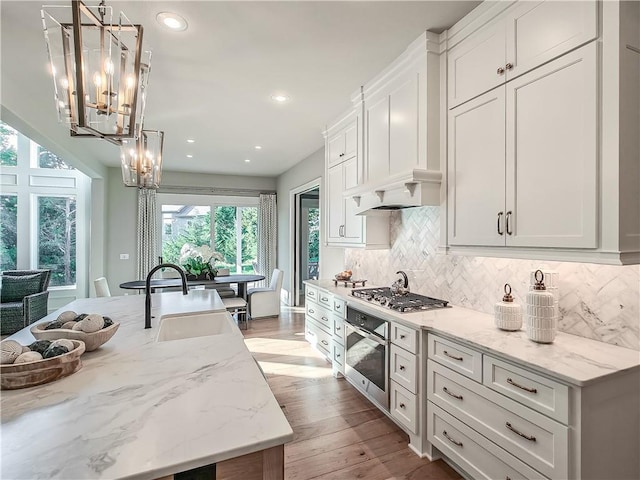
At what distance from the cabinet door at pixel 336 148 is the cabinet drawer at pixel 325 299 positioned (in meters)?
1.60

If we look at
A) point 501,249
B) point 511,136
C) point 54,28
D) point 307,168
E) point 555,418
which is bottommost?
point 555,418

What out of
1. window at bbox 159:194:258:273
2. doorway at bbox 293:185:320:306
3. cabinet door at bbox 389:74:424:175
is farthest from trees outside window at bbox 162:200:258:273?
cabinet door at bbox 389:74:424:175

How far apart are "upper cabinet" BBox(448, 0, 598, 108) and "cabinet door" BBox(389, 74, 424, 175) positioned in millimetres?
288

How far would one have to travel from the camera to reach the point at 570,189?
1.51 meters

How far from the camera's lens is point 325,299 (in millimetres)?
3658

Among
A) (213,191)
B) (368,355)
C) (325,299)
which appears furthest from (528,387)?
(213,191)

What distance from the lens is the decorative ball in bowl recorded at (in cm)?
135

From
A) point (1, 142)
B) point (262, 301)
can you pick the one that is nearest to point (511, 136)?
point (262, 301)

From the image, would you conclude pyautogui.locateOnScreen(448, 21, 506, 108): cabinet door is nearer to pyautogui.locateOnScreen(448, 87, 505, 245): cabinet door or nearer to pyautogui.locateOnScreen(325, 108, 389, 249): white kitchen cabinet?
pyautogui.locateOnScreen(448, 87, 505, 245): cabinet door

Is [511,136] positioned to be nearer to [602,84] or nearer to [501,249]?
[602,84]

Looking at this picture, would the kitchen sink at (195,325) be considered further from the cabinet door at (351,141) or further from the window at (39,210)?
the window at (39,210)

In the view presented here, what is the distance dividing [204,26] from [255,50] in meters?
0.41

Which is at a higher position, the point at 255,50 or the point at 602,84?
the point at 255,50

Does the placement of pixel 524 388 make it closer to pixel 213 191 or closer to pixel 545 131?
pixel 545 131
